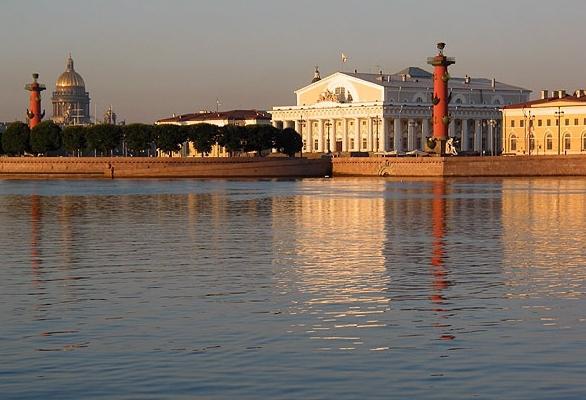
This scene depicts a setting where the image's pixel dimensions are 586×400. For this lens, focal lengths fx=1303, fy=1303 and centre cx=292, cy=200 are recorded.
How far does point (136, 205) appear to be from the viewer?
48594 millimetres

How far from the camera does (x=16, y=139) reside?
106 meters

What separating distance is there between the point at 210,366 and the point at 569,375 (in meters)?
3.46

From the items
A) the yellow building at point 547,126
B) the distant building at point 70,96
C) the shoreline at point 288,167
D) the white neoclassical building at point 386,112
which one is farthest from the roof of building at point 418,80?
the distant building at point 70,96

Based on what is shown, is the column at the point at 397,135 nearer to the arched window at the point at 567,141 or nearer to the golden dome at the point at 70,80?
the arched window at the point at 567,141

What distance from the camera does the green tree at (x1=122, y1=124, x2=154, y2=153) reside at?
103m

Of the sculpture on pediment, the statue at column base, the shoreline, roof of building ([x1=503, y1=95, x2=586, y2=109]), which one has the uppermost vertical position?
the sculpture on pediment

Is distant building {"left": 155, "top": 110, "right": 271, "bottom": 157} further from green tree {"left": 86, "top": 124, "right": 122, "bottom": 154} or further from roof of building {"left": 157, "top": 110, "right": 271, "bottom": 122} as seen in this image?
green tree {"left": 86, "top": 124, "right": 122, "bottom": 154}

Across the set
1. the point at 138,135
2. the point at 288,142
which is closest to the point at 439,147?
the point at 288,142

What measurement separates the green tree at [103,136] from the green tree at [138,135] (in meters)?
0.72

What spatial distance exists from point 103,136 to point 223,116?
3573 centimetres

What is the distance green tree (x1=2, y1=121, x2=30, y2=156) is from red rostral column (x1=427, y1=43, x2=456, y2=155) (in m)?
36.2

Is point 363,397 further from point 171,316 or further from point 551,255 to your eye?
point 551,255

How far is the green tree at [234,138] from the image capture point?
10231cm

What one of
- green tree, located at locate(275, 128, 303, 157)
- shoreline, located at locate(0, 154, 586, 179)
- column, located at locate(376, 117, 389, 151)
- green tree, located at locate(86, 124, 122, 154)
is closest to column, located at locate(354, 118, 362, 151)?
column, located at locate(376, 117, 389, 151)
